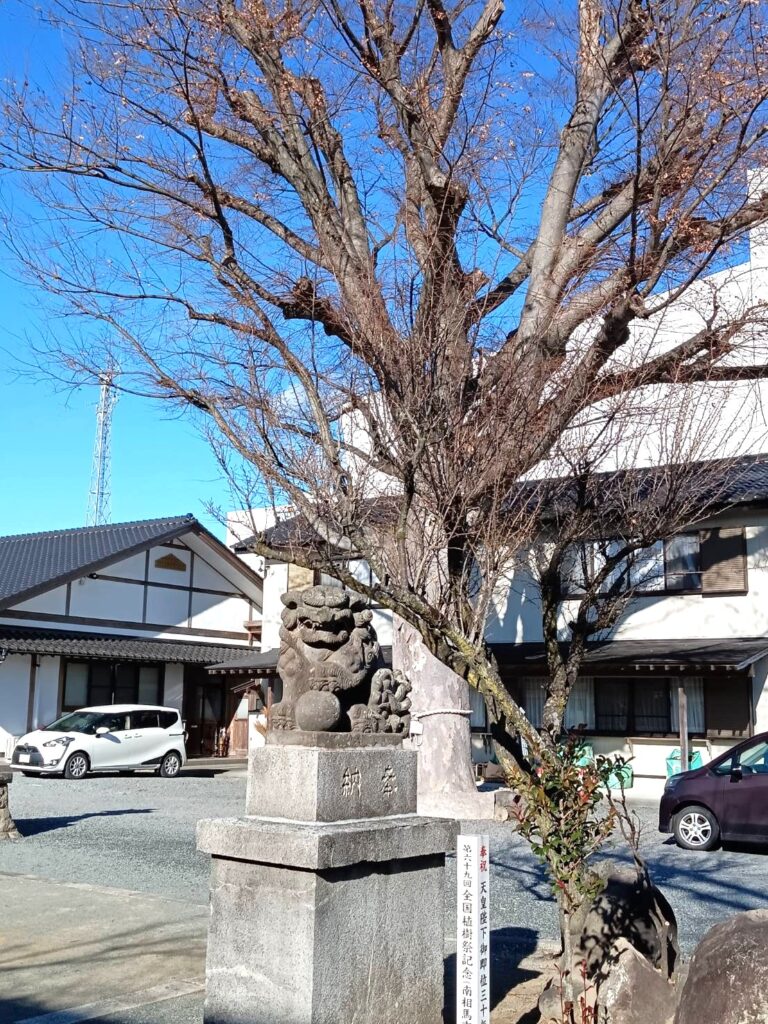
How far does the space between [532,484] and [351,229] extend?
156 inches

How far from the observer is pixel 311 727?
16.5 feet

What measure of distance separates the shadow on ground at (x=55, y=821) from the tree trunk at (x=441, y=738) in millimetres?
4545

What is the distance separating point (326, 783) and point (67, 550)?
27.0 m

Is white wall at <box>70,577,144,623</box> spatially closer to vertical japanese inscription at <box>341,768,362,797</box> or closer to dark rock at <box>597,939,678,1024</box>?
vertical japanese inscription at <box>341,768,362,797</box>

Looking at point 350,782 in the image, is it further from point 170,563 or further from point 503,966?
point 170,563

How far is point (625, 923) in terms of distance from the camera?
17.7 feet

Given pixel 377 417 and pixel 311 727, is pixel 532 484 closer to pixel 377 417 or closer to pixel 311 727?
pixel 377 417

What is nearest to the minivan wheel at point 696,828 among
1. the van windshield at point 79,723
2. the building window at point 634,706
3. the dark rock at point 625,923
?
the building window at point 634,706

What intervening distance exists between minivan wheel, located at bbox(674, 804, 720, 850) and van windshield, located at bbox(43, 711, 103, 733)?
1449 centimetres

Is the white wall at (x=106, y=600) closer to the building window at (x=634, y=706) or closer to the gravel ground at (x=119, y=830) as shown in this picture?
the gravel ground at (x=119, y=830)

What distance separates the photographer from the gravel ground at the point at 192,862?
8492 mm

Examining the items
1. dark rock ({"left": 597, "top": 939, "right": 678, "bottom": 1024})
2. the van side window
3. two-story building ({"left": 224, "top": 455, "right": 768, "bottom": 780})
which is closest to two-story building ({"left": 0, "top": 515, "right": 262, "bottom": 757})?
the van side window

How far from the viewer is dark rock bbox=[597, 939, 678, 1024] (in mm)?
4891

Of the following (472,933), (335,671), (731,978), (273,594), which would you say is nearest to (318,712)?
(335,671)
